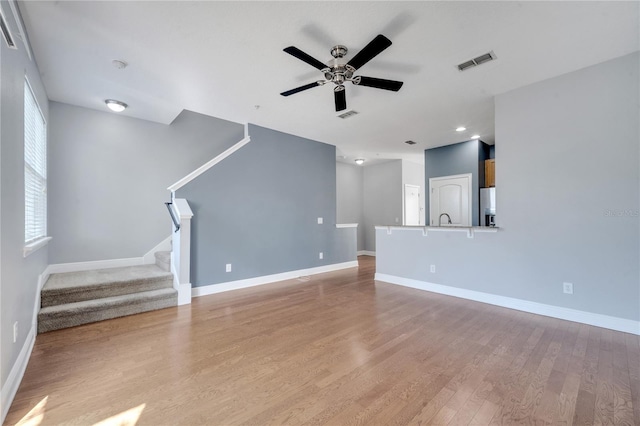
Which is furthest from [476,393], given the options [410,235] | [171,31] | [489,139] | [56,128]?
[56,128]

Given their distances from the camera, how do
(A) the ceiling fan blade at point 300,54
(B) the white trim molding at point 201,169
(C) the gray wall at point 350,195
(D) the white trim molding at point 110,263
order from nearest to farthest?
(A) the ceiling fan blade at point 300,54, (D) the white trim molding at point 110,263, (B) the white trim molding at point 201,169, (C) the gray wall at point 350,195

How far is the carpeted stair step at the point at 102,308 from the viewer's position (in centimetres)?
296

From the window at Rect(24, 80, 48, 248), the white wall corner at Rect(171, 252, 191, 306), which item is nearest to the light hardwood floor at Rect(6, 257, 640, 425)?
the white wall corner at Rect(171, 252, 191, 306)

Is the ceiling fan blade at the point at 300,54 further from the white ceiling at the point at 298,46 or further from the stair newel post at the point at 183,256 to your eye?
the stair newel post at the point at 183,256

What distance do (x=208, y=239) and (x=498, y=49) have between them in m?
4.54

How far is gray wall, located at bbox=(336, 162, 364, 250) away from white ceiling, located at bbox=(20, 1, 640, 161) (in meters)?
4.27

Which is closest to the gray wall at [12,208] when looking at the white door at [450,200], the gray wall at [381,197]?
the white door at [450,200]

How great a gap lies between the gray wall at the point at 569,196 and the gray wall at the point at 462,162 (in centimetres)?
223

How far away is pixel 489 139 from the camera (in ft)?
18.9

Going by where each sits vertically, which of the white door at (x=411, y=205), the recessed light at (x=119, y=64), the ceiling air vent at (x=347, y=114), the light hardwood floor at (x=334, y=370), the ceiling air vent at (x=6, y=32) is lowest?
the light hardwood floor at (x=334, y=370)

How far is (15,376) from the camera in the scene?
6.39 feet

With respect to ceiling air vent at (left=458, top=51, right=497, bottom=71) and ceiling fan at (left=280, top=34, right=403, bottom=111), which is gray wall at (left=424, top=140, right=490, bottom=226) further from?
ceiling fan at (left=280, top=34, right=403, bottom=111)

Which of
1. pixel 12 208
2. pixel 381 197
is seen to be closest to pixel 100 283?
pixel 12 208

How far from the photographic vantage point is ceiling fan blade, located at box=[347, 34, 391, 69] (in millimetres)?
2150
